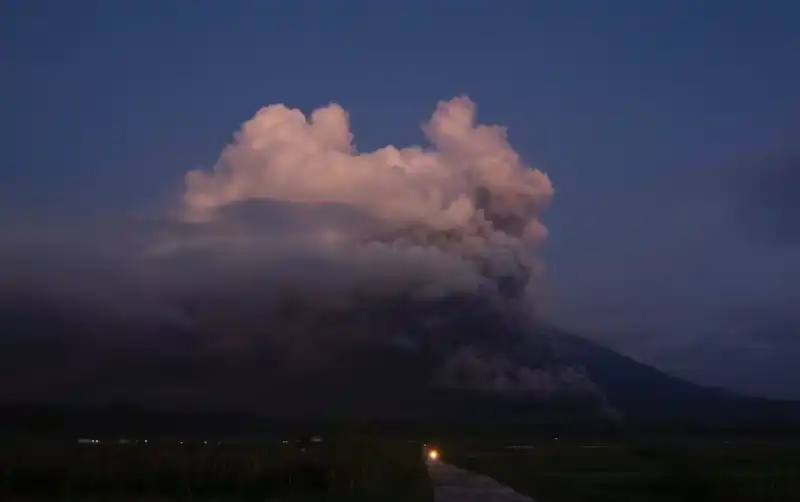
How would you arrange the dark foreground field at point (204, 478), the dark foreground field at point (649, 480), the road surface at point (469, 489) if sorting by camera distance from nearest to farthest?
the road surface at point (469, 489)
the dark foreground field at point (649, 480)
the dark foreground field at point (204, 478)

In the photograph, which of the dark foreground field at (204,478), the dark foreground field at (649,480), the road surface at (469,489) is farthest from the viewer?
the dark foreground field at (204,478)

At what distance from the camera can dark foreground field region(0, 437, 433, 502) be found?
174ft

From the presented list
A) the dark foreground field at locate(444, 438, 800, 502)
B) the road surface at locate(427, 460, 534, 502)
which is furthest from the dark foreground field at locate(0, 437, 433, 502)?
the dark foreground field at locate(444, 438, 800, 502)

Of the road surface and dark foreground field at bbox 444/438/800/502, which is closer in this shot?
the road surface

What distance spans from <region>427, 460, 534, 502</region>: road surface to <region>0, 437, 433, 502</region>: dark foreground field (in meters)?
0.84

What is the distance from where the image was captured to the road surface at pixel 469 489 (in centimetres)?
5022

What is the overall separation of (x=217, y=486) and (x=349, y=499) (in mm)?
12539

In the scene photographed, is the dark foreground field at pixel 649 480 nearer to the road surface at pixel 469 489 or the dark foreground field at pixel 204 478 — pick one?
the road surface at pixel 469 489

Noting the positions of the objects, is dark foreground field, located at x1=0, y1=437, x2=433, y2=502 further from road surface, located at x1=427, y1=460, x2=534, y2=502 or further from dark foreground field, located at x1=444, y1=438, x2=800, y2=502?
dark foreground field, located at x1=444, y1=438, x2=800, y2=502

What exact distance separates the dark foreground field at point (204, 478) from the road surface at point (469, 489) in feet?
2.77

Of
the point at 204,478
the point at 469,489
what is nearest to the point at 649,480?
the point at 469,489

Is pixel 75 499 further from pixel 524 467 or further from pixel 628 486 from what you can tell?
pixel 524 467

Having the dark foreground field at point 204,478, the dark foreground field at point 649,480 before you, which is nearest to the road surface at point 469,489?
the dark foreground field at point 204,478

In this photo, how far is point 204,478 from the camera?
62.5 m
